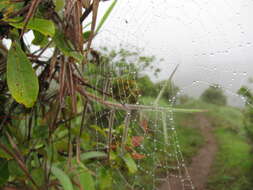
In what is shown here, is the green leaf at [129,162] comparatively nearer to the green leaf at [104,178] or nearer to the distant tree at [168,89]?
the green leaf at [104,178]

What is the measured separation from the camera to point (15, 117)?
0.49 metres

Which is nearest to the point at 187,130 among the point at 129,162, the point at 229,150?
the point at 229,150

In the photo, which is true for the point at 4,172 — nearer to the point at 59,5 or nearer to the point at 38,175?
the point at 38,175

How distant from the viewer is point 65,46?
0.37 m

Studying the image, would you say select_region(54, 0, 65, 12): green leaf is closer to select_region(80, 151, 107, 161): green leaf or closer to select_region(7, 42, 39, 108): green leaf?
select_region(7, 42, 39, 108): green leaf

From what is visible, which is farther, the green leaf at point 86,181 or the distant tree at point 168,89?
the green leaf at point 86,181

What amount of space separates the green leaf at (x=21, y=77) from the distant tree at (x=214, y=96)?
194 millimetres

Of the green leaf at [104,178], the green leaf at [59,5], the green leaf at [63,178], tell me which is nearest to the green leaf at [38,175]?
the green leaf at [63,178]

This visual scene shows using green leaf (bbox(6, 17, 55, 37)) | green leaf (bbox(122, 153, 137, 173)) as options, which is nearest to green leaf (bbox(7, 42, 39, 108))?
green leaf (bbox(6, 17, 55, 37))

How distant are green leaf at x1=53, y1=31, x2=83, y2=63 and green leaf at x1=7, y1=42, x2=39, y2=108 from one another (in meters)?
0.04

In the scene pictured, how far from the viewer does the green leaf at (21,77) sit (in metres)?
0.35

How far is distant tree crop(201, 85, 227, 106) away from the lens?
0.30 m

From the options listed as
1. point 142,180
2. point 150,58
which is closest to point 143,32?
point 150,58

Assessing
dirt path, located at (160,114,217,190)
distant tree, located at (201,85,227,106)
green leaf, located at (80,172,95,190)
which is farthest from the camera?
green leaf, located at (80,172,95,190)
